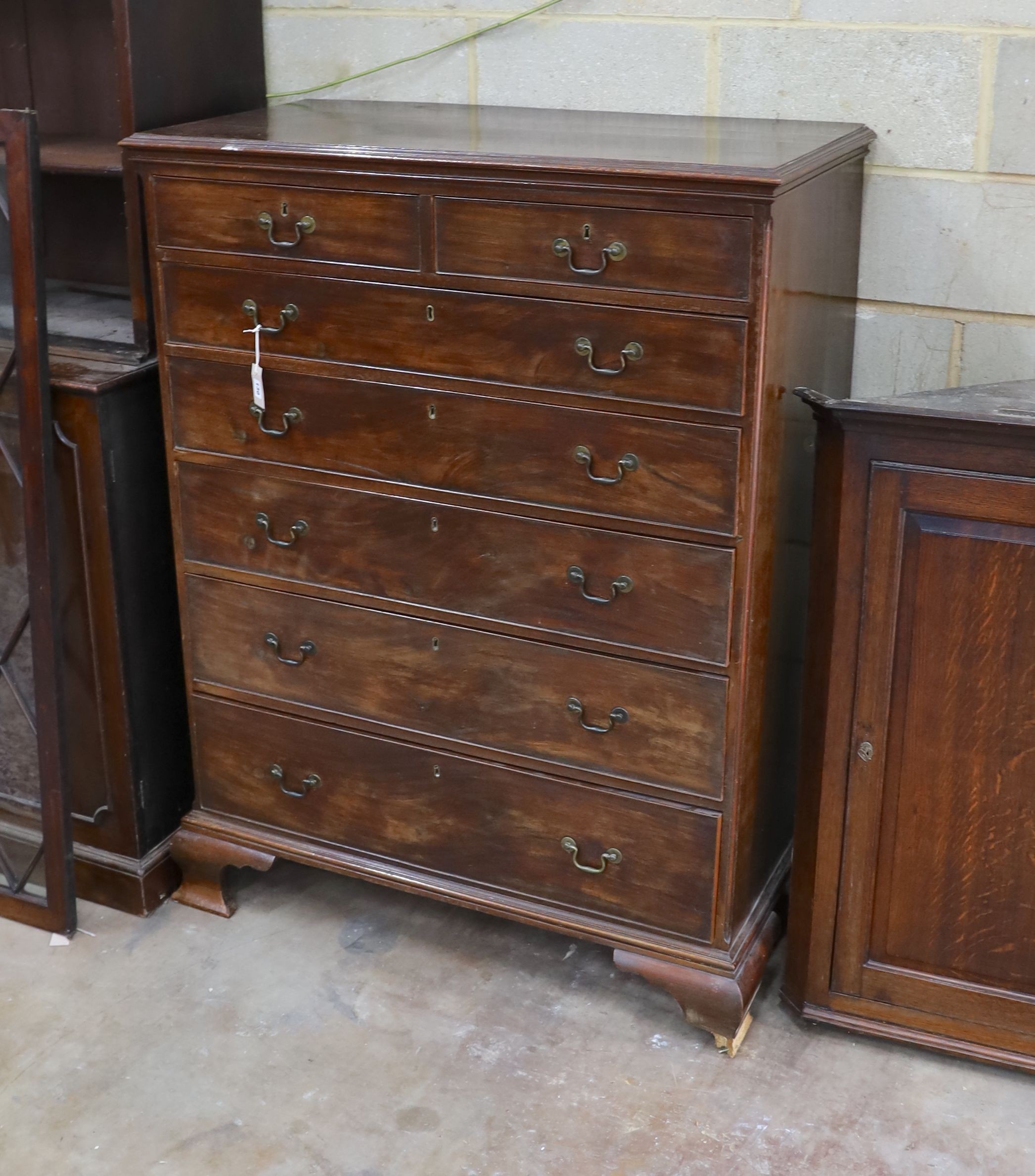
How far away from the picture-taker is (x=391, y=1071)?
84.7 inches

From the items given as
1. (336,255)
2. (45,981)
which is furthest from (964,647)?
(45,981)

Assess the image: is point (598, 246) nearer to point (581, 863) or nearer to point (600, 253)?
point (600, 253)

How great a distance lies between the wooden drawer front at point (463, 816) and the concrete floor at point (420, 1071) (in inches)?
8.1

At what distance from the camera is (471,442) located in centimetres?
202

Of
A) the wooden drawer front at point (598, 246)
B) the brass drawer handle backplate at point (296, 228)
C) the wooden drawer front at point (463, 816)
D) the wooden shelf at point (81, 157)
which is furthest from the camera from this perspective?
the wooden shelf at point (81, 157)

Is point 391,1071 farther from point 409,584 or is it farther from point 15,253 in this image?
point 15,253

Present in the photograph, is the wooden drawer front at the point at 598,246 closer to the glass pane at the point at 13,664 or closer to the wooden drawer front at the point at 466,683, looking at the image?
the wooden drawer front at the point at 466,683

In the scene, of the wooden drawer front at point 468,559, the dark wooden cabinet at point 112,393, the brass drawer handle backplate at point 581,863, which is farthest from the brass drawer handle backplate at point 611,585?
the dark wooden cabinet at point 112,393

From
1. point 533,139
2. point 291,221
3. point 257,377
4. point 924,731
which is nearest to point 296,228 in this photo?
point 291,221

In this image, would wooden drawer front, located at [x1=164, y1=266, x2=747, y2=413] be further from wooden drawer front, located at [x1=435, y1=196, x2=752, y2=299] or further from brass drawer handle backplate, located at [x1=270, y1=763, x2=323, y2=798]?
brass drawer handle backplate, located at [x1=270, y1=763, x2=323, y2=798]

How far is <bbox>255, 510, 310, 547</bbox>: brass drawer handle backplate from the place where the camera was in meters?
2.21

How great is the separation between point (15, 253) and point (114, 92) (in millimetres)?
553

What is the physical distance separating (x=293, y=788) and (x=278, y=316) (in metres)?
0.83

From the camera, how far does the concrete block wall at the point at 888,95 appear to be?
2.14 m
